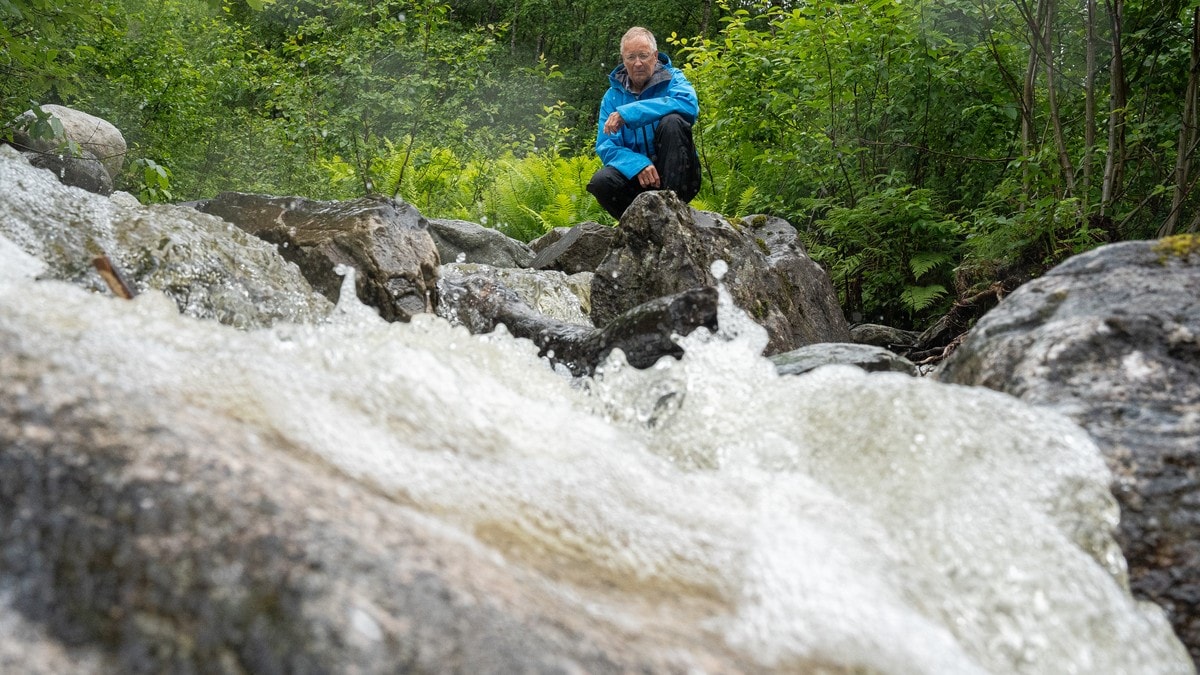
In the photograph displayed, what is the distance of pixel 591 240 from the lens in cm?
885

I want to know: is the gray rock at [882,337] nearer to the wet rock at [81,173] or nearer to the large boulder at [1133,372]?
the large boulder at [1133,372]

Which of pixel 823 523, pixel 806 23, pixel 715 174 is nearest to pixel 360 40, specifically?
pixel 715 174

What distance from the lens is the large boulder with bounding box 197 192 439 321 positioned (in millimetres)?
5398

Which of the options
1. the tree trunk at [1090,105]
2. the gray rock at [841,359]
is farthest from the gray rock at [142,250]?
the tree trunk at [1090,105]

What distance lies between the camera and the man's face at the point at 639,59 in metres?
7.58

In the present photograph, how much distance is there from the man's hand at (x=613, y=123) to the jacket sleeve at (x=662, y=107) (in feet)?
0.10

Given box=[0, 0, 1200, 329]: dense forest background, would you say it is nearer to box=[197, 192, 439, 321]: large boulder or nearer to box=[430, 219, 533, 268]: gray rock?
box=[197, 192, 439, 321]: large boulder

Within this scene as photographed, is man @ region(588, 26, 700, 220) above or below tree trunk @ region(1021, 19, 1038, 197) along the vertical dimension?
below

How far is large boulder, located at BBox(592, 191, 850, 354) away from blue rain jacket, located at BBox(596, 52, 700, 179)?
36.6 inches

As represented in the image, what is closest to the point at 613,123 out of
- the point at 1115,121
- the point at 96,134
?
the point at 1115,121

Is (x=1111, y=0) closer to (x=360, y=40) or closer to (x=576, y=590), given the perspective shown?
(x=576, y=590)

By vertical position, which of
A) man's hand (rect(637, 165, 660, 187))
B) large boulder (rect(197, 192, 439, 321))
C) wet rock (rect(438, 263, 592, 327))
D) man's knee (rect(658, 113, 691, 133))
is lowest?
wet rock (rect(438, 263, 592, 327))

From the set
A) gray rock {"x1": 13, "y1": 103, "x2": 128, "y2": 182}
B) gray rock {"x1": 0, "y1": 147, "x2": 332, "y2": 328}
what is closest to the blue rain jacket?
gray rock {"x1": 0, "y1": 147, "x2": 332, "y2": 328}

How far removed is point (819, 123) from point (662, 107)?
9.83 feet
